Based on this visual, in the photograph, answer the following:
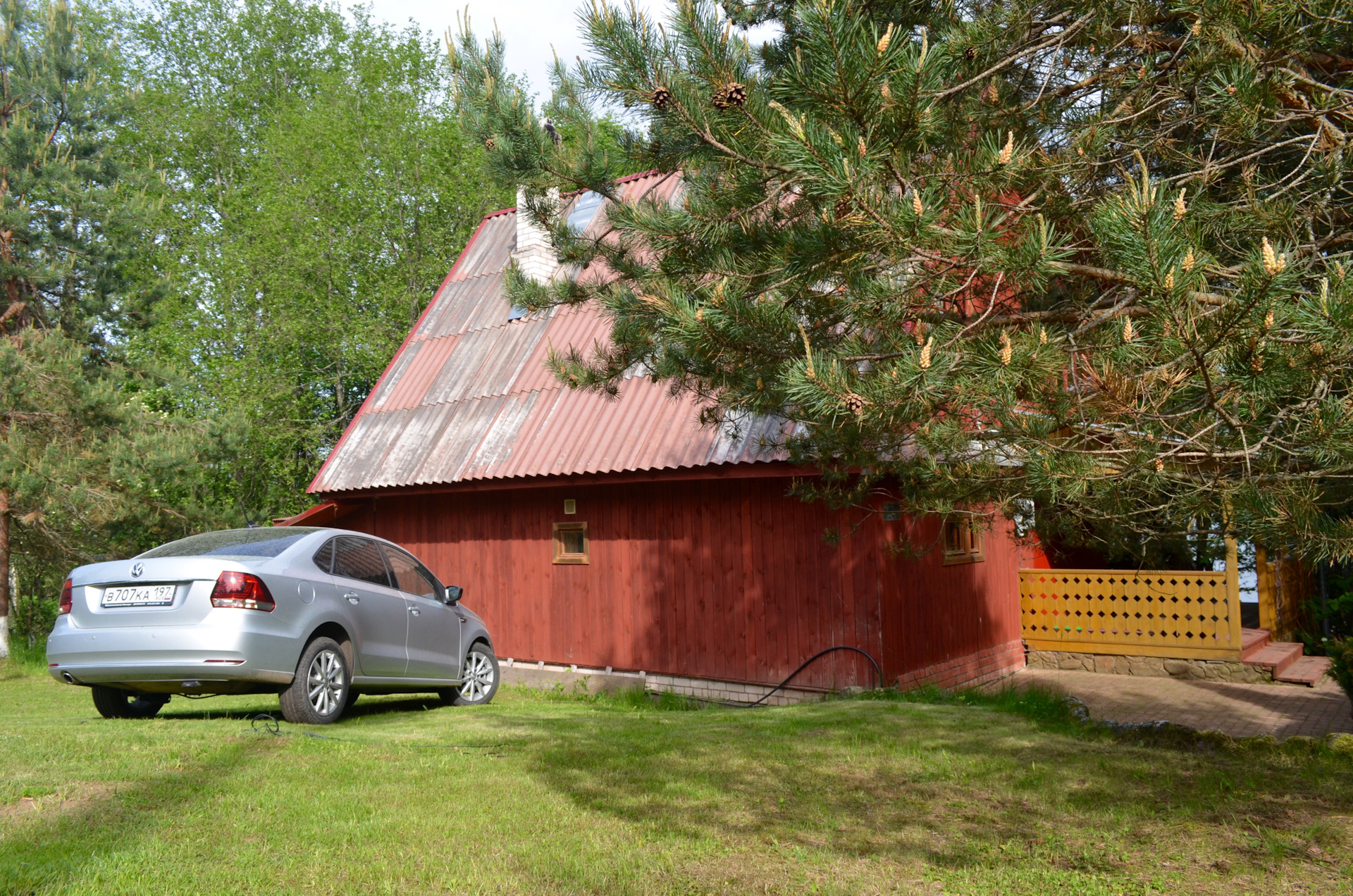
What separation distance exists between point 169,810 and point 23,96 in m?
16.7

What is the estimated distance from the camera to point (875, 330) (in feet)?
18.4

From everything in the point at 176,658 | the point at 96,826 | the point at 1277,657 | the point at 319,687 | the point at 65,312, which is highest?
the point at 65,312

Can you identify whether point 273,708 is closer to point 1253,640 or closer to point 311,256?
point 1253,640

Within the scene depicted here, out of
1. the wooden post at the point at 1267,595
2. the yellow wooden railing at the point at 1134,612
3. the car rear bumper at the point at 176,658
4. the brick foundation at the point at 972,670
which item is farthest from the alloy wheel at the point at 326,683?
the wooden post at the point at 1267,595

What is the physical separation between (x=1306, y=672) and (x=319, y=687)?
1205cm

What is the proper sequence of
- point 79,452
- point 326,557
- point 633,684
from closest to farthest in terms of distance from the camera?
point 326,557
point 633,684
point 79,452

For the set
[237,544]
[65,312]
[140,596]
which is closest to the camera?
[140,596]

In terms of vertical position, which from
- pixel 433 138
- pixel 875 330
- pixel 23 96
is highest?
pixel 433 138

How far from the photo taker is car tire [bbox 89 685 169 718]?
831 cm

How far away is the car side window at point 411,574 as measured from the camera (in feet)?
31.0

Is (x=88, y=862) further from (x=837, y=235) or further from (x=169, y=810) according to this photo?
(x=837, y=235)

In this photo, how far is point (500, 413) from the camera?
14633 mm

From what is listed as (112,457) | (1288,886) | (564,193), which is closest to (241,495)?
(112,457)

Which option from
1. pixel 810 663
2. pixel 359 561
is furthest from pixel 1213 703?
pixel 359 561
